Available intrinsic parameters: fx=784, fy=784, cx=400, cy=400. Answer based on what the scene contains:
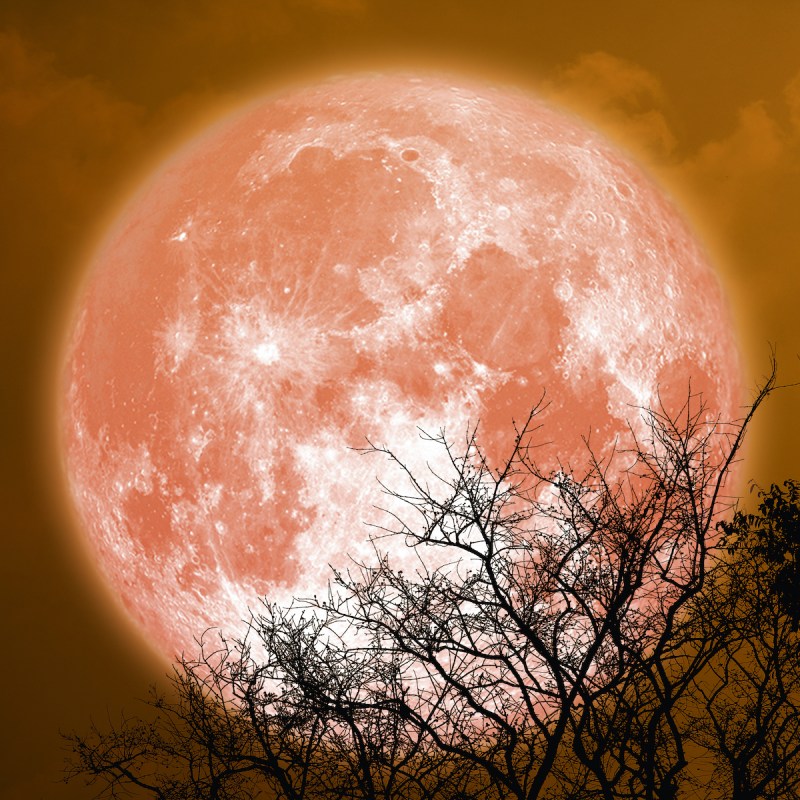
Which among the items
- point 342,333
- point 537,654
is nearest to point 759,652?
point 537,654

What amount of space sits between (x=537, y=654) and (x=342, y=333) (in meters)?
4.90

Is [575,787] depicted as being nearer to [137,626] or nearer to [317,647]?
[317,647]

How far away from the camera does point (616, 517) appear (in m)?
8.98

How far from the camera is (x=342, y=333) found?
10906 millimetres

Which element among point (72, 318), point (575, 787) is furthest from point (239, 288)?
point (575, 787)

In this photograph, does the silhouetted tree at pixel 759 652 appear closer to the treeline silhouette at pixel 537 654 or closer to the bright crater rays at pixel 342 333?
the treeline silhouette at pixel 537 654

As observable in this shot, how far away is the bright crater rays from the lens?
10812 mm

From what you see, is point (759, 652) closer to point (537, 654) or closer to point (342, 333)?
point (537, 654)

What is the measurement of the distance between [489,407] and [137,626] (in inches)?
306

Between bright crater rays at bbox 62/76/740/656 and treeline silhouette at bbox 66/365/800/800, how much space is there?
43.4 inches

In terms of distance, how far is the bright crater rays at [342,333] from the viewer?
426 inches

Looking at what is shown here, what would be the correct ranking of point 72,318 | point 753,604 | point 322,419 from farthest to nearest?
point 72,318 < point 322,419 < point 753,604

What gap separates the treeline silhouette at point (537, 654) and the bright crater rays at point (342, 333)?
1102 mm

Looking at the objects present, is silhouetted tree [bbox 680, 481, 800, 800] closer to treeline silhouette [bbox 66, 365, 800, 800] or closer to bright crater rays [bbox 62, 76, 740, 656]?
treeline silhouette [bbox 66, 365, 800, 800]
